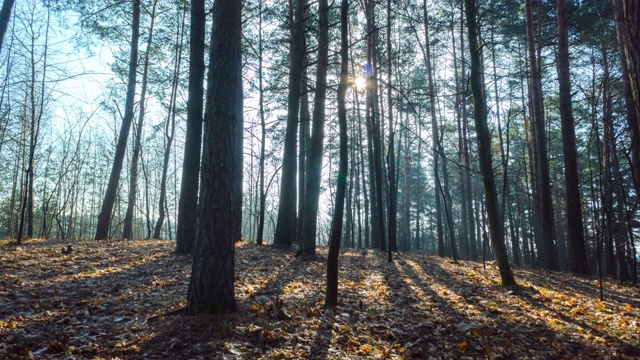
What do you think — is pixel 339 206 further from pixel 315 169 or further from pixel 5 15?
pixel 5 15

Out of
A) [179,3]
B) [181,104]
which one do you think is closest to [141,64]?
[181,104]

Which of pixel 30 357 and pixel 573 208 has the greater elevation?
pixel 573 208

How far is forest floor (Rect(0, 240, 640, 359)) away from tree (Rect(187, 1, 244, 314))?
0.97 feet

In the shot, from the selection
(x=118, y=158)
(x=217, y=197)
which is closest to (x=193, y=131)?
(x=217, y=197)

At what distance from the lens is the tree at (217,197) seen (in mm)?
3947

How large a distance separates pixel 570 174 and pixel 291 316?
10154 mm

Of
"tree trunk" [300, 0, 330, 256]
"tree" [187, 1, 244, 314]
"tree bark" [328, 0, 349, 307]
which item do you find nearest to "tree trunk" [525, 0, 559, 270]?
"tree trunk" [300, 0, 330, 256]

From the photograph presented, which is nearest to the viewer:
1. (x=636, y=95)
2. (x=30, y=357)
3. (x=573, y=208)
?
(x=636, y=95)

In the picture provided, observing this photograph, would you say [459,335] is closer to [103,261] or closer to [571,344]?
[571,344]

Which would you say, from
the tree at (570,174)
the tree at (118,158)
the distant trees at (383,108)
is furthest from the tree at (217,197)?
the tree at (570,174)

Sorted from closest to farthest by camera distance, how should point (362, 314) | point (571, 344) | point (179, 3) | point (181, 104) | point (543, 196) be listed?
point (571, 344) → point (362, 314) → point (543, 196) → point (179, 3) → point (181, 104)

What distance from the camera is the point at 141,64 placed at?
1565cm

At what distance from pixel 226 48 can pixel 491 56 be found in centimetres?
1987

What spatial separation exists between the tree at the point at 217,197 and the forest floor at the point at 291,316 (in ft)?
0.97
